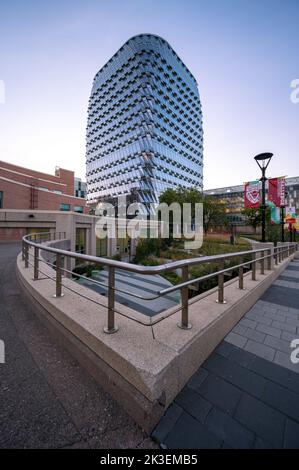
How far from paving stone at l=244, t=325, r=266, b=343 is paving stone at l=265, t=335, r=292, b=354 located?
2.7 inches

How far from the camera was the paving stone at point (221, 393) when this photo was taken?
5.89ft

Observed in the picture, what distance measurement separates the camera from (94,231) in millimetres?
22516

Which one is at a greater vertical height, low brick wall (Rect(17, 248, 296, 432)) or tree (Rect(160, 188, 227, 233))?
tree (Rect(160, 188, 227, 233))

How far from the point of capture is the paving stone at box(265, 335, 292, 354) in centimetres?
269

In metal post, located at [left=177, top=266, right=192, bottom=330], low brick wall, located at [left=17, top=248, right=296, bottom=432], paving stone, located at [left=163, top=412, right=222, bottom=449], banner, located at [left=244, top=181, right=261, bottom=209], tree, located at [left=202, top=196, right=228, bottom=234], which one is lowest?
paving stone, located at [left=163, top=412, right=222, bottom=449]

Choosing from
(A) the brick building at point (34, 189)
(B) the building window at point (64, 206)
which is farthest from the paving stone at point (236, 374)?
(B) the building window at point (64, 206)

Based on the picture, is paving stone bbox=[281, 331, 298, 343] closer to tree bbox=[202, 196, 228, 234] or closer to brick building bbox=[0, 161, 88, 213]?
brick building bbox=[0, 161, 88, 213]

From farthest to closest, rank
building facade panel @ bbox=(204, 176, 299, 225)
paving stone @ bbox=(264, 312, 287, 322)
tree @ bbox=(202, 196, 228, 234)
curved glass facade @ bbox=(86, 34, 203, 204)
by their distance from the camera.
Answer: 1. building facade panel @ bbox=(204, 176, 299, 225)
2. curved glass facade @ bbox=(86, 34, 203, 204)
3. tree @ bbox=(202, 196, 228, 234)
4. paving stone @ bbox=(264, 312, 287, 322)

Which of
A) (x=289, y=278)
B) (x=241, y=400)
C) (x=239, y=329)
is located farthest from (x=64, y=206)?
(x=241, y=400)

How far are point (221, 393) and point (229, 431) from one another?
0.39 meters

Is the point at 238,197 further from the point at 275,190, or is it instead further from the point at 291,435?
the point at 291,435

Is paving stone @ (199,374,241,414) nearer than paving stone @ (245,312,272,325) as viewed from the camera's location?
Yes

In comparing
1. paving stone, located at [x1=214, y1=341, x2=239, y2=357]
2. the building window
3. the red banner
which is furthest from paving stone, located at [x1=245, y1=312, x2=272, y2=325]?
the building window

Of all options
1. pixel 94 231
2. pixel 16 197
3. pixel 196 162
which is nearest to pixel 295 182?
pixel 196 162
